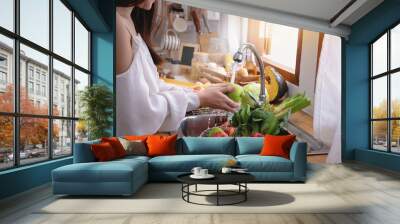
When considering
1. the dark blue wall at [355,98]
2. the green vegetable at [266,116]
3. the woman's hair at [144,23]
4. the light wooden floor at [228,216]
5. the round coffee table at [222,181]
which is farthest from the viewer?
the dark blue wall at [355,98]

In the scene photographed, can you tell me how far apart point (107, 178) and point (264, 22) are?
5860 millimetres

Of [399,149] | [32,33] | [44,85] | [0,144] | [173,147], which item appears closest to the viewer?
[0,144]

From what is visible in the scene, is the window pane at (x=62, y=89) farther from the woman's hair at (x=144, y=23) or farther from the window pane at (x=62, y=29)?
the woman's hair at (x=144, y=23)

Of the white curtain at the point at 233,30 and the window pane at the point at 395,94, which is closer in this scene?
the window pane at the point at 395,94

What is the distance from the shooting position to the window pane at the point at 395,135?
7345mm

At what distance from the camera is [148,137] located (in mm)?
6297

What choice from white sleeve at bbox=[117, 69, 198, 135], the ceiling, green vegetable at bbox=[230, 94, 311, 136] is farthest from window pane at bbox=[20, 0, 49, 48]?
green vegetable at bbox=[230, 94, 311, 136]

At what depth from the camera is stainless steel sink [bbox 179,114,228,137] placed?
337 inches

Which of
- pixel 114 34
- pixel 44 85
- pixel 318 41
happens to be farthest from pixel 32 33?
pixel 318 41

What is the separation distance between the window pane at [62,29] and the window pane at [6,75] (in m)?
1.38

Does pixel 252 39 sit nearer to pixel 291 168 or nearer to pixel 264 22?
pixel 264 22

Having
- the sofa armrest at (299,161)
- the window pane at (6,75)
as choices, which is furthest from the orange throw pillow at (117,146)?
the sofa armrest at (299,161)

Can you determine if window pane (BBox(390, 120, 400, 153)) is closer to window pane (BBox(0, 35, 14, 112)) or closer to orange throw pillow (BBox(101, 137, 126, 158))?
orange throw pillow (BBox(101, 137, 126, 158))

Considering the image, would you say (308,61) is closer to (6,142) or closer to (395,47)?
(395,47)
